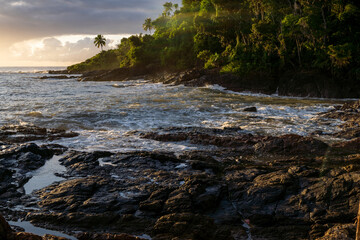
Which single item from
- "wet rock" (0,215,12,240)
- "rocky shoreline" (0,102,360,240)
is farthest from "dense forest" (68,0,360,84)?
"wet rock" (0,215,12,240)

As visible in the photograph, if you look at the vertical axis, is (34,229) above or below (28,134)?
below

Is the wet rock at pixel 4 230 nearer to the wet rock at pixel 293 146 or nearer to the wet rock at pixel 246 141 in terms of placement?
the wet rock at pixel 246 141

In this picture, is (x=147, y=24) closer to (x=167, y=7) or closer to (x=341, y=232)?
(x=167, y=7)

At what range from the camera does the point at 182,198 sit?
5.68m

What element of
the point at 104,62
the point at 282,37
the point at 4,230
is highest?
the point at 104,62

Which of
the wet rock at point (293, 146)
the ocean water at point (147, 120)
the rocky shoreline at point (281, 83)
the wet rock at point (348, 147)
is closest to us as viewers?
the wet rock at point (348, 147)

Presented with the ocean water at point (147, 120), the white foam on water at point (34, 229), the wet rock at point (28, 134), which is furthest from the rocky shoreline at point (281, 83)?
the white foam on water at point (34, 229)

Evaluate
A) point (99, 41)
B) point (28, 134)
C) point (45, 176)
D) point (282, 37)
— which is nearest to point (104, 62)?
point (99, 41)

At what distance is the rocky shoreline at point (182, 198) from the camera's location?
4.93m

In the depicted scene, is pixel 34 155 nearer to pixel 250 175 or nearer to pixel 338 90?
pixel 250 175

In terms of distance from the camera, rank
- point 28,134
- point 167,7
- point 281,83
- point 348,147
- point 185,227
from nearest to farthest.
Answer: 1. point 185,227
2. point 348,147
3. point 28,134
4. point 281,83
5. point 167,7

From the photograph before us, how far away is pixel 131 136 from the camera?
475 inches

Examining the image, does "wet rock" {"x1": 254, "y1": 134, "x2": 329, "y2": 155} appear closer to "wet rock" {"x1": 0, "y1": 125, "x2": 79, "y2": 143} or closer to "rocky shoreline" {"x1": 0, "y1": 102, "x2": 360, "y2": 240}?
"rocky shoreline" {"x1": 0, "y1": 102, "x2": 360, "y2": 240}

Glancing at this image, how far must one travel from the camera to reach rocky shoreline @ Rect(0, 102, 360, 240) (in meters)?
4.93
